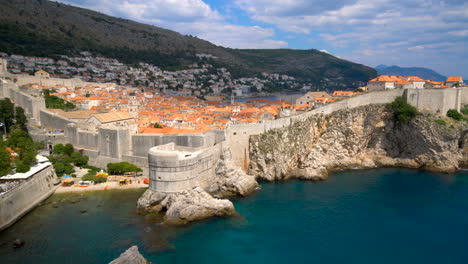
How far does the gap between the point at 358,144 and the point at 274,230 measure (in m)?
15.0

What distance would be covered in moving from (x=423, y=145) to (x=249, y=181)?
625 inches

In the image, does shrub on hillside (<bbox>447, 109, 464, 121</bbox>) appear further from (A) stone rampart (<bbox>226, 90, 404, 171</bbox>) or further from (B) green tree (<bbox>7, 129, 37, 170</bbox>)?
(B) green tree (<bbox>7, 129, 37, 170</bbox>)

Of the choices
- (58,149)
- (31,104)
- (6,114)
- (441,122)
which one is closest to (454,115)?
(441,122)

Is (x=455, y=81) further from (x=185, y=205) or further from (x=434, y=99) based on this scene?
(x=185, y=205)

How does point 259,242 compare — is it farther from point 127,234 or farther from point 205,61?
point 205,61

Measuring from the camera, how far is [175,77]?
8850 cm

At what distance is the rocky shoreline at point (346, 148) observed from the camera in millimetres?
23719

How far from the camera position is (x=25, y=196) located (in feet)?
59.4

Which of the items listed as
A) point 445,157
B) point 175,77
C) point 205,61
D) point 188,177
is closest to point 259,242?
point 188,177

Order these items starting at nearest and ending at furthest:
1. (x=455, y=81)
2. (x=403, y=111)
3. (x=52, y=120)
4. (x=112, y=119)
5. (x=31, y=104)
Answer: (x=112, y=119) → (x=52, y=120) → (x=31, y=104) → (x=403, y=111) → (x=455, y=81)

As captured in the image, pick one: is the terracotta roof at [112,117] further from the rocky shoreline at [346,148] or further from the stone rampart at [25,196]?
the rocky shoreline at [346,148]

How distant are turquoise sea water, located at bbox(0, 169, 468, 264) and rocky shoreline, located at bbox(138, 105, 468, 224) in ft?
6.37

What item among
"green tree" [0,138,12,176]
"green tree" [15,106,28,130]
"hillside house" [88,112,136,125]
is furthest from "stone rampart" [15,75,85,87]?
"green tree" [0,138,12,176]

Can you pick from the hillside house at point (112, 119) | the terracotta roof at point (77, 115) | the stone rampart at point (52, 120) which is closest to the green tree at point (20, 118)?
the stone rampart at point (52, 120)
